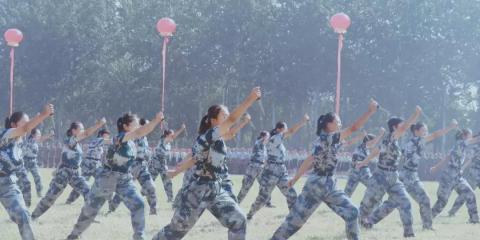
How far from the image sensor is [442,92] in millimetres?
46781

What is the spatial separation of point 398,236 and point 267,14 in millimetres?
36847

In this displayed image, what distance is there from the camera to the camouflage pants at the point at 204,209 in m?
7.77

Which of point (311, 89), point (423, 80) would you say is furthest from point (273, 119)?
point (423, 80)

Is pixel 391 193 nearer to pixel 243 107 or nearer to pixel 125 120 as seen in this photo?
pixel 125 120

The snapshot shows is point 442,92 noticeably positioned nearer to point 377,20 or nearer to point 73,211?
point 377,20

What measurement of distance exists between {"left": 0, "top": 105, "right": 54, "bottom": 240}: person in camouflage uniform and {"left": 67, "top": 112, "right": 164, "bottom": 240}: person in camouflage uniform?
3.91 feet

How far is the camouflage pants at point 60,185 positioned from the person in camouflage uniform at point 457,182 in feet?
23.4

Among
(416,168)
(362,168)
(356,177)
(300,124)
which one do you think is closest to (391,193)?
(416,168)

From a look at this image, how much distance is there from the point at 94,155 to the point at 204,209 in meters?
8.92

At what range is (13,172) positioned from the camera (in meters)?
9.24

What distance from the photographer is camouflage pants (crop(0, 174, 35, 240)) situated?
29.2 ft

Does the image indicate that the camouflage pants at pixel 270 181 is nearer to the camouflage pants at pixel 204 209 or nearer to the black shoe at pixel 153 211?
the black shoe at pixel 153 211

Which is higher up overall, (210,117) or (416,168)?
(210,117)

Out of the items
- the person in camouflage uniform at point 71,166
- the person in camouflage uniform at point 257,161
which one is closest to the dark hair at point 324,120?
the person in camouflage uniform at point 71,166
